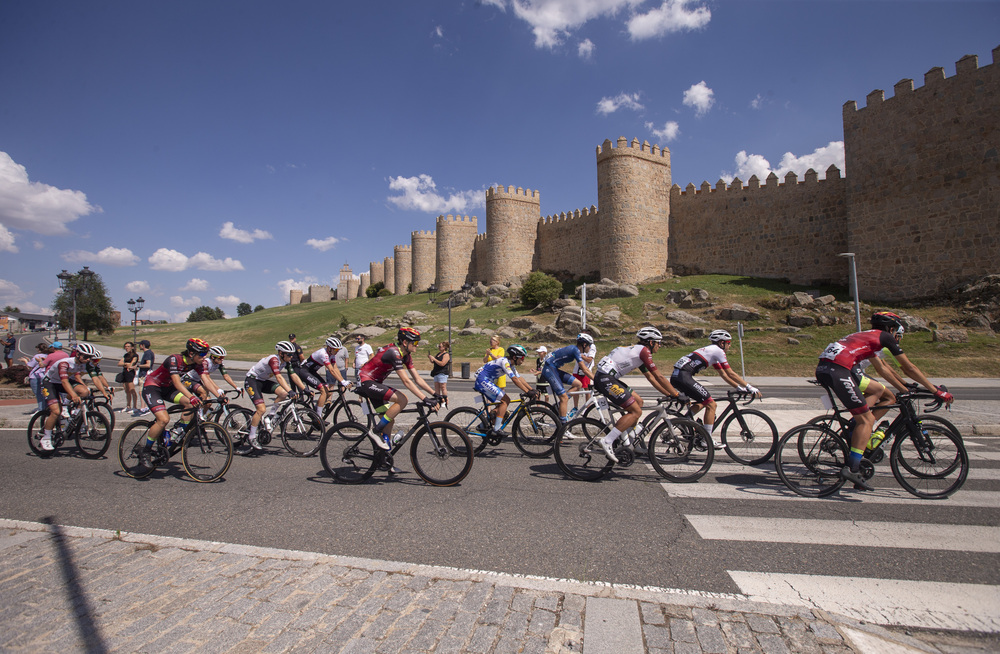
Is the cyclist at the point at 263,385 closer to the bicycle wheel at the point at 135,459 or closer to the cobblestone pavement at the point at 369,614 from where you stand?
the bicycle wheel at the point at 135,459

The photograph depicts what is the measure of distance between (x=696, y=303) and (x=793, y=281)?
24.3ft

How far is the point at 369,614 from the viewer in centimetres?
300

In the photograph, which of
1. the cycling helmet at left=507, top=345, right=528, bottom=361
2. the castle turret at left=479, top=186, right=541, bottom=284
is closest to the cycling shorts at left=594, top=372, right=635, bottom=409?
the cycling helmet at left=507, top=345, right=528, bottom=361

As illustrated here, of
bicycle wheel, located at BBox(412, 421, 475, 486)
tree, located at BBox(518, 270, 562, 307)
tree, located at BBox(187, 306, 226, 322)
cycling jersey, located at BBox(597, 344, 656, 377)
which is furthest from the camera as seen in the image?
tree, located at BBox(187, 306, 226, 322)

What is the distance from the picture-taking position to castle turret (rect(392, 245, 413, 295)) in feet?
251

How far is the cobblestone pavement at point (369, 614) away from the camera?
8.98ft

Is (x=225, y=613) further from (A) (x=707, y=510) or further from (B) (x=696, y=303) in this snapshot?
(B) (x=696, y=303)

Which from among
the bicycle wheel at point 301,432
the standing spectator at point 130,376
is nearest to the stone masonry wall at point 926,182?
the bicycle wheel at point 301,432

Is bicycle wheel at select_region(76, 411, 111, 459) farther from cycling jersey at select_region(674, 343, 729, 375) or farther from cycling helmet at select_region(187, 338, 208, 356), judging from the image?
cycling jersey at select_region(674, 343, 729, 375)

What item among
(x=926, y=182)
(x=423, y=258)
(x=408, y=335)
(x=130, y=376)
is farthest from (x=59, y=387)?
(x=423, y=258)

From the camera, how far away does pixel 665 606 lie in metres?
3.08

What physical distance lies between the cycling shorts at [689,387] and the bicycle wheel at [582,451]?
1402mm

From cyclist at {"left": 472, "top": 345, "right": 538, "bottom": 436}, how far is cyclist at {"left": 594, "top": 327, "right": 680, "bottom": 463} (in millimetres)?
1308

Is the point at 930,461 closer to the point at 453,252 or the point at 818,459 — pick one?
the point at 818,459
